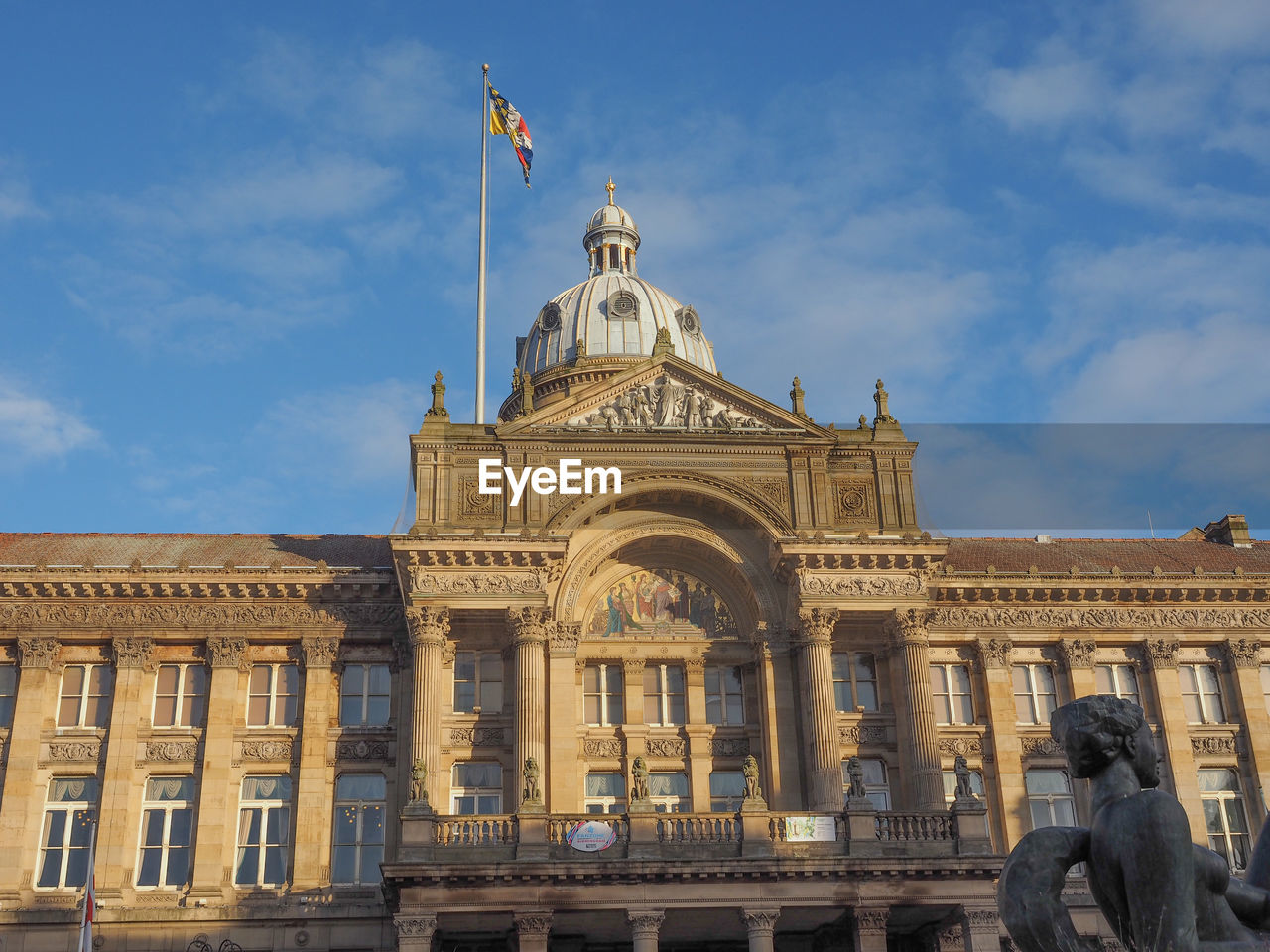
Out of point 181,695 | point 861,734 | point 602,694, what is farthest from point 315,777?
point 861,734

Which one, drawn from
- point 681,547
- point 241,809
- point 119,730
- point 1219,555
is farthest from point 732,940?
point 1219,555

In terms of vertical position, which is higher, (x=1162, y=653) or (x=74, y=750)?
(x=1162, y=653)

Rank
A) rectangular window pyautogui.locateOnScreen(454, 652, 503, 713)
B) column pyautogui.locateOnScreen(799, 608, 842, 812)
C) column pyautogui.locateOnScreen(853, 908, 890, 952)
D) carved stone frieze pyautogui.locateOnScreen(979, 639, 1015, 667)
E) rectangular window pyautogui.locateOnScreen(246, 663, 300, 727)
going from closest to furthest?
column pyautogui.locateOnScreen(853, 908, 890, 952) < column pyautogui.locateOnScreen(799, 608, 842, 812) < rectangular window pyautogui.locateOnScreen(454, 652, 503, 713) < rectangular window pyautogui.locateOnScreen(246, 663, 300, 727) < carved stone frieze pyautogui.locateOnScreen(979, 639, 1015, 667)

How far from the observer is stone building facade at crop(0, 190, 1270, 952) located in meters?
37.3

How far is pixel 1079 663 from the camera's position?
1651 inches

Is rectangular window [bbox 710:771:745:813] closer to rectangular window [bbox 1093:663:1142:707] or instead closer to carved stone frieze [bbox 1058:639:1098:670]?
carved stone frieze [bbox 1058:639:1098:670]

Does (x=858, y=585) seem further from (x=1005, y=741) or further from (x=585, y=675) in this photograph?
Result: (x=585, y=675)

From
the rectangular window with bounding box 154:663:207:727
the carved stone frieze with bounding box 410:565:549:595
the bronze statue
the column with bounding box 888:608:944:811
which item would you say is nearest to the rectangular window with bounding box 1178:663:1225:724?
the column with bounding box 888:608:944:811

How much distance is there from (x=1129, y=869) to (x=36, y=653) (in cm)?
3763

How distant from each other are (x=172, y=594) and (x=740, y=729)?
16.7 metres

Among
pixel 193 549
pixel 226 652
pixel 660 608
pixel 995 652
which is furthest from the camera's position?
pixel 193 549

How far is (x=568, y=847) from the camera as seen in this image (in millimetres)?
33156

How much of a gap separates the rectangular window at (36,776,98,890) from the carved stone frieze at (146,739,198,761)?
1689mm

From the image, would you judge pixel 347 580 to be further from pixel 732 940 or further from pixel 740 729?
pixel 732 940
